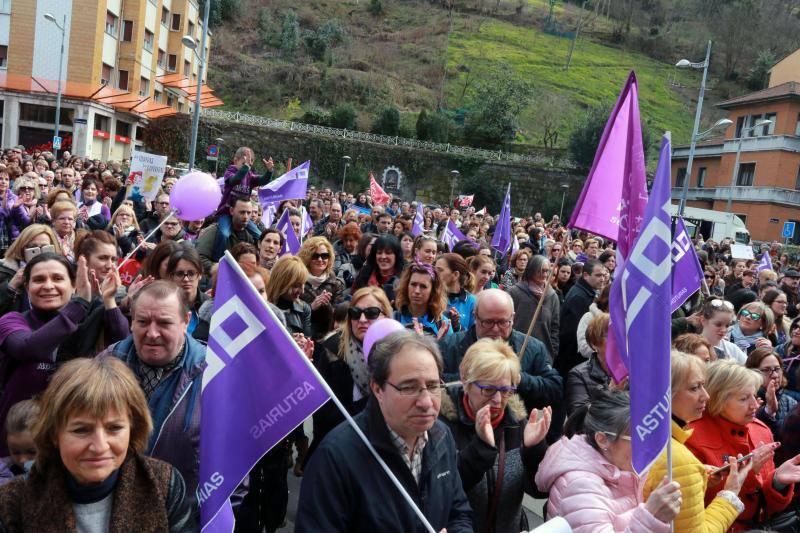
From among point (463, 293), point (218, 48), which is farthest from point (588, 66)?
point (463, 293)

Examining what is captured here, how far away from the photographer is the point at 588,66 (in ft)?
272

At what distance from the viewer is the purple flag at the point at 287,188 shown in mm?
10211

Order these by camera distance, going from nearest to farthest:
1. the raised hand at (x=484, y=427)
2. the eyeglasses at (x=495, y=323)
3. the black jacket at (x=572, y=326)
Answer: the raised hand at (x=484, y=427) < the eyeglasses at (x=495, y=323) < the black jacket at (x=572, y=326)

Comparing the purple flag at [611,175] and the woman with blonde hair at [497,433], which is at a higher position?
the purple flag at [611,175]

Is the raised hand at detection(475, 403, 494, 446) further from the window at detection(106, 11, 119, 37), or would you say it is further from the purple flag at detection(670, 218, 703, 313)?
the window at detection(106, 11, 119, 37)

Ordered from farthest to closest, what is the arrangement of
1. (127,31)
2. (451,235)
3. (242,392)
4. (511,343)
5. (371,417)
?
(127,31) → (451,235) → (511,343) → (242,392) → (371,417)

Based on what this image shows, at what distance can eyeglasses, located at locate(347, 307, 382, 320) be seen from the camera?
13.6ft

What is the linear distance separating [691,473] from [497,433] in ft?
2.80

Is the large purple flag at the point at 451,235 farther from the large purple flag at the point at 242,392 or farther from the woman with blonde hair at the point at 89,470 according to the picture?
the woman with blonde hair at the point at 89,470

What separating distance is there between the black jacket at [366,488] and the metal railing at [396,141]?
50.4 meters

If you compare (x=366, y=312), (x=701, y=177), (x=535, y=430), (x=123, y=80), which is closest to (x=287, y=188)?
(x=366, y=312)

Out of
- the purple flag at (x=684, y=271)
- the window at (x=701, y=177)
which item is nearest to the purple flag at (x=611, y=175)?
the purple flag at (x=684, y=271)

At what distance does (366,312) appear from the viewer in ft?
13.6

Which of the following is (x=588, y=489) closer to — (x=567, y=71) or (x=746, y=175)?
(x=746, y=175)
